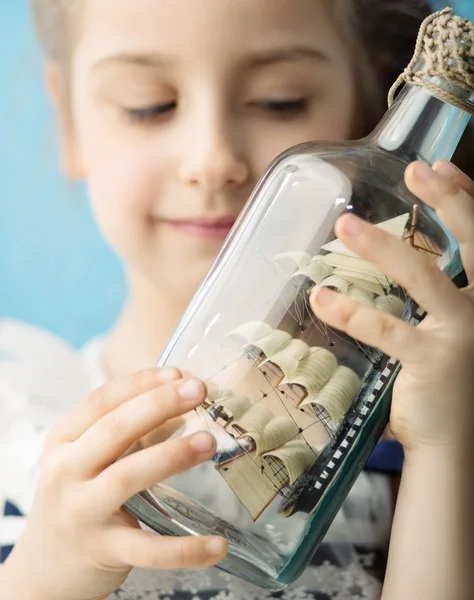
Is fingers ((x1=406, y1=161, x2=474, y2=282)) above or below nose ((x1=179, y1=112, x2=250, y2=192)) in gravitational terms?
above

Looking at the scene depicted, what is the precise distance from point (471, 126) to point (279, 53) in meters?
0.21

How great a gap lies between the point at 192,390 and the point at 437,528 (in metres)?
0.18

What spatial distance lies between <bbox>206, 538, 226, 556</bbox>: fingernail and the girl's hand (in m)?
0.12

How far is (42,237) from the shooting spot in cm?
88

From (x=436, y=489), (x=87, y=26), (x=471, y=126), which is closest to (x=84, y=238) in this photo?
(x=87, y=26)

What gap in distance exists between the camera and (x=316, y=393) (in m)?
0.38

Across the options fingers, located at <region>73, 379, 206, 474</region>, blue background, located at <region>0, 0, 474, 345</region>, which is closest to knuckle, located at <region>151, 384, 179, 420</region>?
fingers, located at <region>73, 379, 206, 474</region>

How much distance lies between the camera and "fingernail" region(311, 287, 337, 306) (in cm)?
36

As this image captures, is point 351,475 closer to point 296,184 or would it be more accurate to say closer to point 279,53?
point 296,184

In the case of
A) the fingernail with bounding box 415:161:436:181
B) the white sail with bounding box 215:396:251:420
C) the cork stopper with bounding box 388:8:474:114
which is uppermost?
the cork stopper with bounding box 388:8:474:114

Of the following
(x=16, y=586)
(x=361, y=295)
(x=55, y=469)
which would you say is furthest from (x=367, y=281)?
(x=16, y=586)

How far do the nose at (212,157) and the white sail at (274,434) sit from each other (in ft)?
0.69

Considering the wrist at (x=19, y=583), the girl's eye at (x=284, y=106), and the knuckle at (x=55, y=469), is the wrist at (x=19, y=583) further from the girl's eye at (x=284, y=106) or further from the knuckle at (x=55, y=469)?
the girl's eye at (x=284, y=106)

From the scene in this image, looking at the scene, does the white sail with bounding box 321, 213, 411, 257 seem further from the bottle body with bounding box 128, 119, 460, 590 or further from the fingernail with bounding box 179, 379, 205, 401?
the fingernail with bounding box 179, 379, 205, 401
